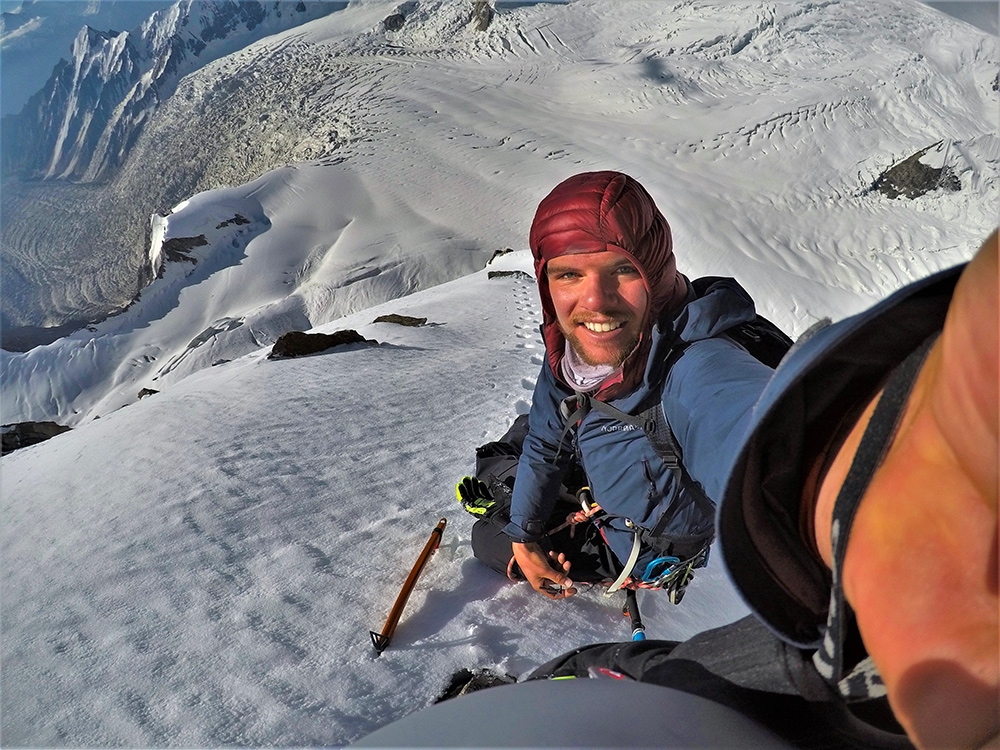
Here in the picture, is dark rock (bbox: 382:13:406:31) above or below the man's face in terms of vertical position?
above

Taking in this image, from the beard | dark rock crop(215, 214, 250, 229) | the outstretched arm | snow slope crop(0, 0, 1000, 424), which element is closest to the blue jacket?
the beard

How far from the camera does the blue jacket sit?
103 cm

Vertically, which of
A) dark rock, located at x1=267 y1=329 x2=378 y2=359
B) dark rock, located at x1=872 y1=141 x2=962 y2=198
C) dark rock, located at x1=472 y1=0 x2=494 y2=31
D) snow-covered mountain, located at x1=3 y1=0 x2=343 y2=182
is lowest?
dark rock, located at x1=872 y1=141 x2=962 y2=198

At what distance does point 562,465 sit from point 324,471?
1609mm

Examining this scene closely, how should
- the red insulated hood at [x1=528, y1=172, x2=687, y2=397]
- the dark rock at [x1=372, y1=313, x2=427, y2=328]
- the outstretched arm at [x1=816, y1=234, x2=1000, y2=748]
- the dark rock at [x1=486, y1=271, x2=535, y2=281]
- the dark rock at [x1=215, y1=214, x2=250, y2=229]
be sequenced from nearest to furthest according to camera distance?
the outstretched arm at [x1=816, y1=234, x2=1000, y2=748]
the red insulated hood at [x1=528, y1=172, x2=687, y2=397]
the dark rock at [x1=372, y1=313, x2=427, y2=328]
the dark rock at [x1=486, y1=271, x2=535, y2=281]
the dark rock at [x1=215, y1=214, x2=250, y2=229]

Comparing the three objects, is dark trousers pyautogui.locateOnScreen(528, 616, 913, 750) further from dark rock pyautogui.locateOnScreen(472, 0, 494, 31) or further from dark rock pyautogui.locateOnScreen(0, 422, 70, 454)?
dark rock pyautogui.locateOnScreen(472, 0, 494, 31)

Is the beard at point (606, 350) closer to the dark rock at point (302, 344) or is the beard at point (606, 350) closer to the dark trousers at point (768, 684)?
the dark trousers at point (768, 684)

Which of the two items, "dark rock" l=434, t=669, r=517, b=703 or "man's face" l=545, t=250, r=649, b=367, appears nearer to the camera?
"man's face" l=545, t=250, r=649, b=367

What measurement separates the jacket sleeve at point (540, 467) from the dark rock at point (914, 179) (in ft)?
60.2

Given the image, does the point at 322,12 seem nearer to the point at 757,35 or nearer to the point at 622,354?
the point at 757,35

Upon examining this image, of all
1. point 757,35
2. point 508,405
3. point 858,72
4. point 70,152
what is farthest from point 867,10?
point 70,152

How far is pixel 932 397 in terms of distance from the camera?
44cm

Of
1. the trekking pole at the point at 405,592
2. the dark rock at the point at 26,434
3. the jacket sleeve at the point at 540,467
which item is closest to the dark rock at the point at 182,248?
the dark rock at the point at 26,434

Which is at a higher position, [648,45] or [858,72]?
[648,45]
